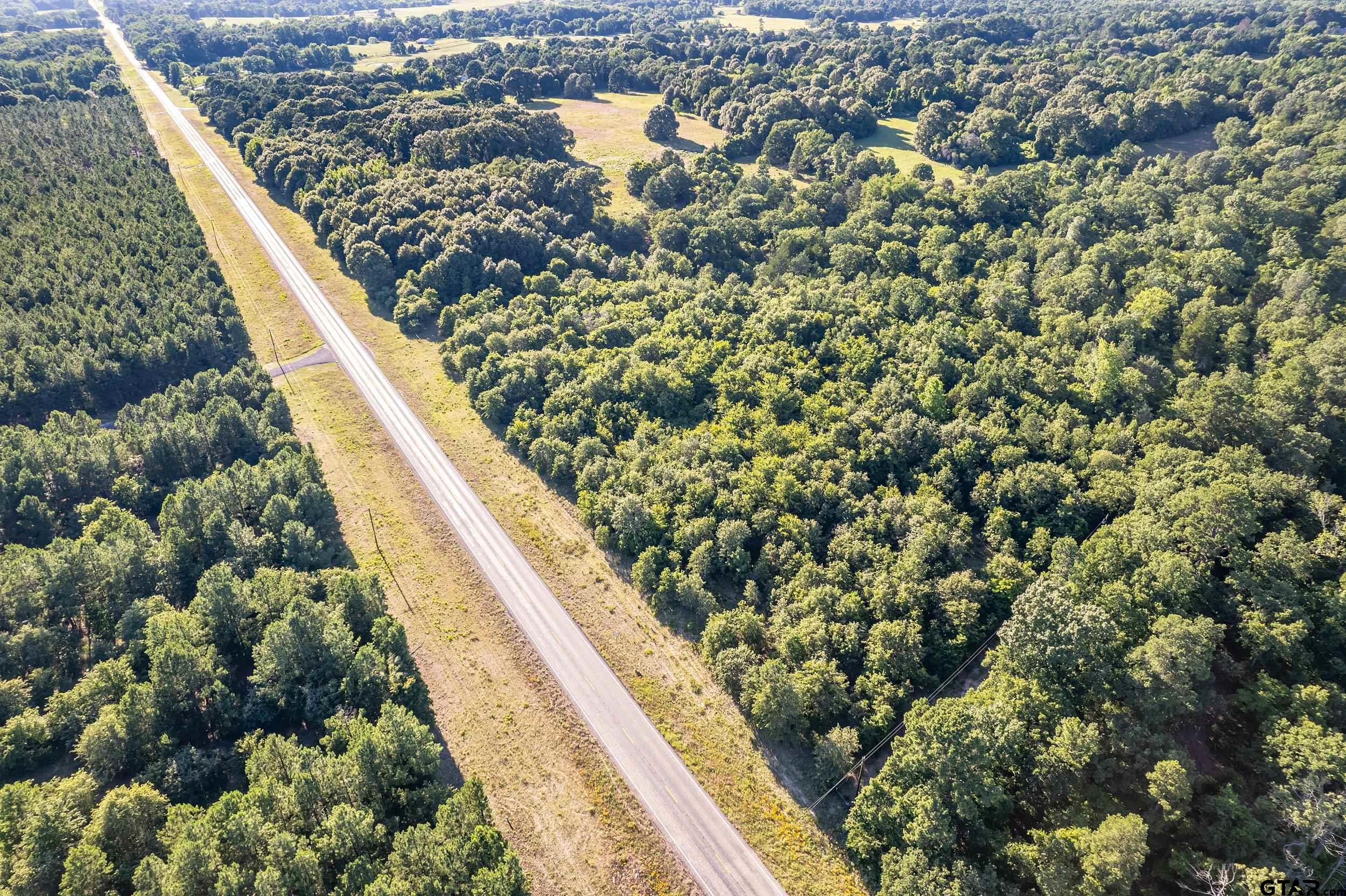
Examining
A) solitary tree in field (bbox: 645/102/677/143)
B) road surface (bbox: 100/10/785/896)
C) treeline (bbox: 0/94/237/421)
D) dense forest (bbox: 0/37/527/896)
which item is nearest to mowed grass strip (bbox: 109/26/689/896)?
road surface (bbox: 100/10/785/896)

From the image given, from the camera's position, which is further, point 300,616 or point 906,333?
point 906,333

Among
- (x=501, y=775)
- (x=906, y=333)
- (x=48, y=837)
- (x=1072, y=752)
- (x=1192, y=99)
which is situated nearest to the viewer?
(x=48, y=837)

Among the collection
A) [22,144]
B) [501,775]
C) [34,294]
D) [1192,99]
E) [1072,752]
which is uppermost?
[1192,99]

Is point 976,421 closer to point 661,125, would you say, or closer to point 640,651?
point 640,651

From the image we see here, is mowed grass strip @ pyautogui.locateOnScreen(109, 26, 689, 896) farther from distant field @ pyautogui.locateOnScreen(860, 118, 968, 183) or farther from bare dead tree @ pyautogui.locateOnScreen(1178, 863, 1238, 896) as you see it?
distant field @ pyautogui.locateOnScreen(860, 118, 968, 183)

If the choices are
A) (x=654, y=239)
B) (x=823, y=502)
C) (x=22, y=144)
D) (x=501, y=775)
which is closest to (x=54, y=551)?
(x=501, y=775)

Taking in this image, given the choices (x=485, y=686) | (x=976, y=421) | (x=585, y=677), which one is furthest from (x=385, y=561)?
(x=976, y=421)

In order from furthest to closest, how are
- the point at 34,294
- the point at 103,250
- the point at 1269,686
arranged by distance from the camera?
the point at 103,250 < the point at 34,294 < the point at 1269,686

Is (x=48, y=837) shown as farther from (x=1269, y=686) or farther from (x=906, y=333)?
(x=906, y=333)

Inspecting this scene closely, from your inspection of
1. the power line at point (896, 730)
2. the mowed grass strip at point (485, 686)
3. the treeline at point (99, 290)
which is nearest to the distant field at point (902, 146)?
the power line at point (896, 730)
